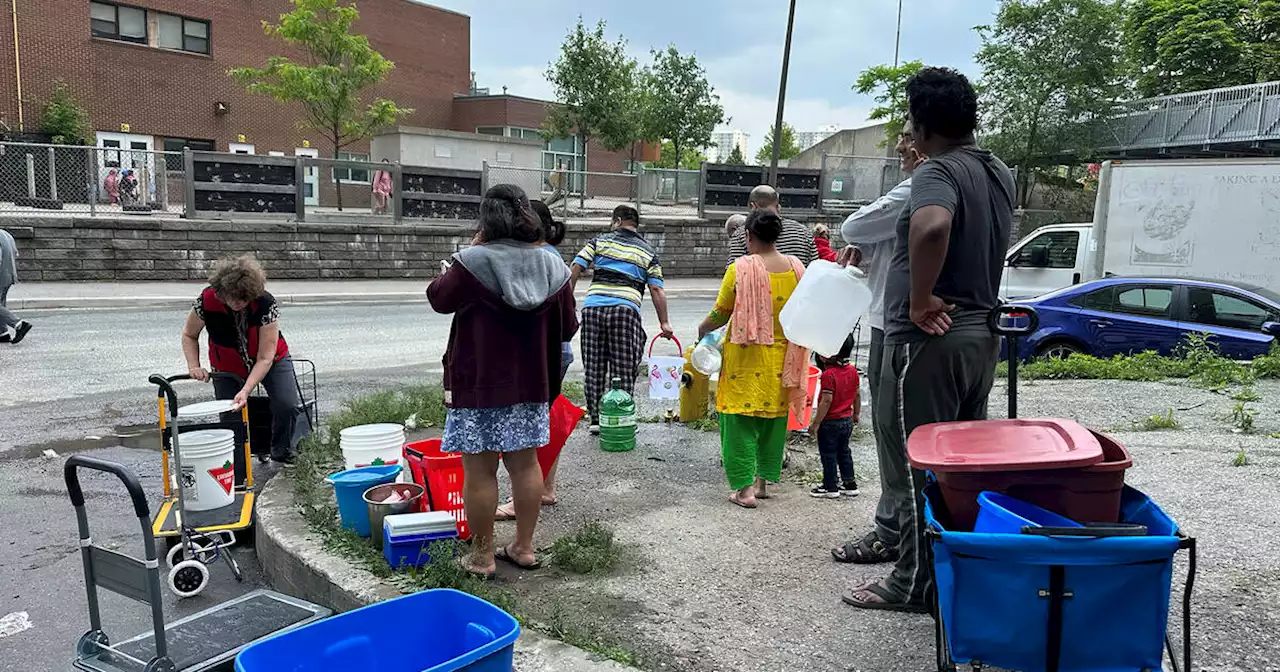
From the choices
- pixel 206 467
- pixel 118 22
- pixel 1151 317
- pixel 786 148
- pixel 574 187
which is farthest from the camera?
pixel 786 148

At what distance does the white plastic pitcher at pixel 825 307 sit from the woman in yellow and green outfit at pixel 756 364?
15 centimetres

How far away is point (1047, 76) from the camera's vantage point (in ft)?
93.0

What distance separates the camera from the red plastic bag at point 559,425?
15.1 ft

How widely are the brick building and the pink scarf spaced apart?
17.7m

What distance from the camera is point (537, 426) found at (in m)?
3.91

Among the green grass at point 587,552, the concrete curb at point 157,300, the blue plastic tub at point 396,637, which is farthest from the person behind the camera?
the concrete curb at point 157,300

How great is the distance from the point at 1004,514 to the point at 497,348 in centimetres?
216

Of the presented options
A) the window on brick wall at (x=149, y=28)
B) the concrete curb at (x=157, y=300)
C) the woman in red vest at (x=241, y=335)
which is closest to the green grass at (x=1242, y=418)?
the woman in red vest at (x=241, y=335)

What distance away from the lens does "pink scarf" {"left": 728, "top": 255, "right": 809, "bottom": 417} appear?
4.91m

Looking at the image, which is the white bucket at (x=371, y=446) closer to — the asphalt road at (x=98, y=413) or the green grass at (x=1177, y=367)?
the asphalt road at (x=98, y=413)

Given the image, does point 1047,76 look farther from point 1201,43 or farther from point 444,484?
point 444,484

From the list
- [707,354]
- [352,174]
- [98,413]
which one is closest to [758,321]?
[707,354]

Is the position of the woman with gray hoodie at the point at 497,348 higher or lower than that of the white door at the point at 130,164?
lower

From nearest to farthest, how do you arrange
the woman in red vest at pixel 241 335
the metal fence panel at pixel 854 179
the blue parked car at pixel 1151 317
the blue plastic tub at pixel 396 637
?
the blue plastic tub at pixel 396 637 → the woman in red vest at pixel 241 335 → the blue parked car at pixel 1151 317 → the metal fence panel at pixel 854 179
